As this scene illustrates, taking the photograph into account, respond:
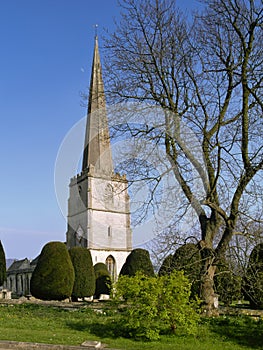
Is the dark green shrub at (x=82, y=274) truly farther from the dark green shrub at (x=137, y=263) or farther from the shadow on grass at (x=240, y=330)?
the shadow on grass at (x=240, y=330)

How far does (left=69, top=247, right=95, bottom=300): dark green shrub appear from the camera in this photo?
28.0 m

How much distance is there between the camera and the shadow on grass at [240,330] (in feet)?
29.4

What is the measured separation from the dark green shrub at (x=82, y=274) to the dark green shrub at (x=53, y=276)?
10.5ft

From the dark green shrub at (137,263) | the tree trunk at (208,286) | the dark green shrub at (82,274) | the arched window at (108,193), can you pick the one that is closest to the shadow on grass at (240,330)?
the tree trunk at (208,286)

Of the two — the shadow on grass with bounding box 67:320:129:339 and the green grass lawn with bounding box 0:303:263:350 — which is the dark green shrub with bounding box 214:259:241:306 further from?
the shadow on grass with bounding box 67:320:129:339

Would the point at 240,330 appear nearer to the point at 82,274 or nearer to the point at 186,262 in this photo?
the point at 186,262

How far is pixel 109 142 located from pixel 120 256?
40158 millimetres

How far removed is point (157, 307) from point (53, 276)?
16518mm

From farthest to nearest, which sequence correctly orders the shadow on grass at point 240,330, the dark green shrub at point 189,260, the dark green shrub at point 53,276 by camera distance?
the dark green shrub at point 53,276
the dark green shrub at point 189,260
the shadow on grass at point 240,330

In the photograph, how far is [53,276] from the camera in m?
24.2

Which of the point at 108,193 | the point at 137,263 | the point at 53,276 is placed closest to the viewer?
the point at 108,193

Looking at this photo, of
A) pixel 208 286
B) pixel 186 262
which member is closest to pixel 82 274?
pixel 186 262

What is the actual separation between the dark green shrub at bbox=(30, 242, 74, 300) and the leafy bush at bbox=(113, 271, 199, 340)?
51.9ft

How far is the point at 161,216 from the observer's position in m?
11.6
